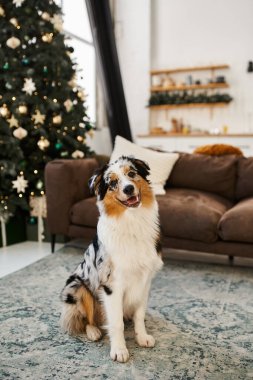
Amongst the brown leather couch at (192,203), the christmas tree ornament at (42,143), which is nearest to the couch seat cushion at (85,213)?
the brown leather couch at (192,203)

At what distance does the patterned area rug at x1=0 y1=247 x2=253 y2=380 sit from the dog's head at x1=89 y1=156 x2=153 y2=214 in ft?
2.23

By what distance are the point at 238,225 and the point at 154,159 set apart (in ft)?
3.55

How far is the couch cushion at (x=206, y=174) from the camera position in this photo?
331 centimetres

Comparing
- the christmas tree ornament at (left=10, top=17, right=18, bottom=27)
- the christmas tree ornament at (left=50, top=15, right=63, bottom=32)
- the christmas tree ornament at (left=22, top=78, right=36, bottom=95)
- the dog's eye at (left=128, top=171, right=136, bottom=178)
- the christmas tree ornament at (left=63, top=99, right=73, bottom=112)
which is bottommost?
the dog's eye at (left=128, top=171, right=136, bottom=178)

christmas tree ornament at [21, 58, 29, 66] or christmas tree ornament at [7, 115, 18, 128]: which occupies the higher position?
christmas tree ornament at [21, 58, 29, 66]

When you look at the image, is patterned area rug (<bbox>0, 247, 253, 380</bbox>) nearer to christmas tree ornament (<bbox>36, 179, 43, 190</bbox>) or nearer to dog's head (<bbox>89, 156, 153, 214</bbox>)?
dog's head (<bbox>89, 156, 153, 214</bbox>)

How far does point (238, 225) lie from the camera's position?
8.62 feet

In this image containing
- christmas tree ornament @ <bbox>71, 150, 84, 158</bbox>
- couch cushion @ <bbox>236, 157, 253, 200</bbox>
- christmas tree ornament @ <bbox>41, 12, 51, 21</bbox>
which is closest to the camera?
couch cushion @ <bbox>236, 157, 253, 200</bbox>

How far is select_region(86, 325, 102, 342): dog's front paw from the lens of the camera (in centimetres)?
175

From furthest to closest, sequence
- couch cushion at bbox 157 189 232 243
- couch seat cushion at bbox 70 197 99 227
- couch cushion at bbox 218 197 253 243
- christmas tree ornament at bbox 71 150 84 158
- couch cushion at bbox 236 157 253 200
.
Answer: christmas tree ornament at bbox 71 150 84 158 < couch cushion at bbox 236 157 253 200 < couch seat cushion at bbox 70 197 99 227 < couch cushion at bbox 157 189 232 243 < couch cushion at bbox 218 197 253 243

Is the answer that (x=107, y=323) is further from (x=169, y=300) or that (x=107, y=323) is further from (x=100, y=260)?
(x=169, y=300)

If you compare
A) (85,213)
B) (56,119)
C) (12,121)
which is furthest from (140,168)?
(56,119)

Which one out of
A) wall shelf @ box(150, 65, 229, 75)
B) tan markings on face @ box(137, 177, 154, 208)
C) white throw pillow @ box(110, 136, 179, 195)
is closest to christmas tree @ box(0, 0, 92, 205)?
white throw pillow @ box(110, 136, 179, 195)

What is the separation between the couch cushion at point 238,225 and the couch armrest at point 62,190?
1.29 meters
